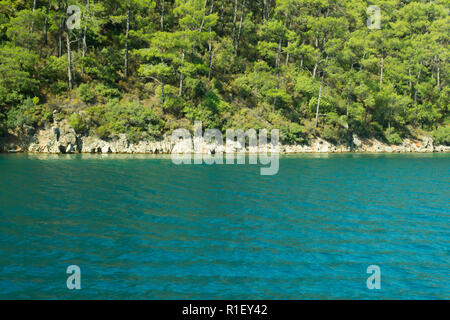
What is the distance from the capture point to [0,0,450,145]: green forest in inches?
1689

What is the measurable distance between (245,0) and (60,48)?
133ft

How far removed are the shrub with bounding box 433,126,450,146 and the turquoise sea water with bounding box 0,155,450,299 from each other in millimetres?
49748

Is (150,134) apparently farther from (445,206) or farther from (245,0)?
(245,0)

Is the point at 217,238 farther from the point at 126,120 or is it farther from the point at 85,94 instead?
the point at 85,94

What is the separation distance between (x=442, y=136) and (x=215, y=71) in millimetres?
48049

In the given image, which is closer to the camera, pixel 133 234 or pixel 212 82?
pixel 133 234

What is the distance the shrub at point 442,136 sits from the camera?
64938mm

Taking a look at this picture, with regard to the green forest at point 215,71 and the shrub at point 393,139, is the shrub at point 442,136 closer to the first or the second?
the green forest at point 215,71

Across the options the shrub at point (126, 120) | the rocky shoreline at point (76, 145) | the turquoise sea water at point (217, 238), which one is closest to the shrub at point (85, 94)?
the shrub at point (126, 120)

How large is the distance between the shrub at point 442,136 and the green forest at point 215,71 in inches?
7.9

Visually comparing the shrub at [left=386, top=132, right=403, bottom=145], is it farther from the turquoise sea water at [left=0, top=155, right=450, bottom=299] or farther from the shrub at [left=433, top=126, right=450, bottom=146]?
the turquoise sea water at [left=0, top=155, right=450, bottom=299]

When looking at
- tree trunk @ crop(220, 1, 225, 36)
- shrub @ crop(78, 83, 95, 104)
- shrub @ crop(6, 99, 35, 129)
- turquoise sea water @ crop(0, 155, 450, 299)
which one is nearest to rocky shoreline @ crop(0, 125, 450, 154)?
shrub @ crop(6, 99, 35, 129)

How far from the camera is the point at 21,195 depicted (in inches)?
710
